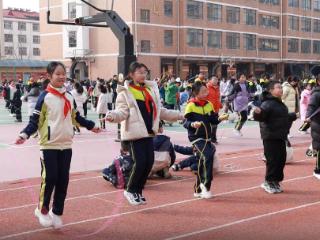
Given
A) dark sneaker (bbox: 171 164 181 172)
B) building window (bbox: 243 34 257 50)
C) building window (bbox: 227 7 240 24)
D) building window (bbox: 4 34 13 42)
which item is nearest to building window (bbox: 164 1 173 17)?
building window (bbox: 227 7 240 24)

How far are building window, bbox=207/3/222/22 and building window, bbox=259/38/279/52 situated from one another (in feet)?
24.9

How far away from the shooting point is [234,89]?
15352mm

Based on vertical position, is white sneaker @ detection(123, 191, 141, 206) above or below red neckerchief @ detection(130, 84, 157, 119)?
below

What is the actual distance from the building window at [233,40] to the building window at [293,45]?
9.79 m

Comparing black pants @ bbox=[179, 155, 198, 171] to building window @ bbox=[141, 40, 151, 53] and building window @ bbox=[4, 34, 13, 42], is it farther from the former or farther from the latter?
building window @ bbox=[4, 34, 13, 42]

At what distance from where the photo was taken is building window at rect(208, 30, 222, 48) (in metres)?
54.9

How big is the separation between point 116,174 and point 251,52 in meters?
53.2

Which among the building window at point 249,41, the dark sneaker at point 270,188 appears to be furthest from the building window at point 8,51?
the dark sneaker at point 270,188

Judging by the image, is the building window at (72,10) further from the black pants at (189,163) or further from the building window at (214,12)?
the black pants at (189,163)

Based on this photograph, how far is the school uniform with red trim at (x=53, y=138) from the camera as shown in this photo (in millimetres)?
5727

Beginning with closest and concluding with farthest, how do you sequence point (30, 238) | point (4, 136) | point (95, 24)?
point (30, 238)
point (95, 24)
point (4, 136)

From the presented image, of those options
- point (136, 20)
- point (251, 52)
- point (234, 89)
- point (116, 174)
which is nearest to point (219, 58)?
point (251, 52)

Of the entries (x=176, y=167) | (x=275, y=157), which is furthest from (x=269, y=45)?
(x=275, y=157)

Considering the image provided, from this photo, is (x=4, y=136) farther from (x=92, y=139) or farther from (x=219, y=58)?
(x=219, y=58)
